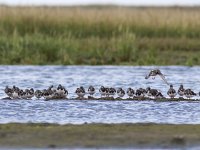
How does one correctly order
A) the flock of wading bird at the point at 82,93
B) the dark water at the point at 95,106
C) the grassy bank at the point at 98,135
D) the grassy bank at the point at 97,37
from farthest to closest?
the grassy bank at the point at 97,37 < the flock of wading bird at the point at 82,93 < the dark water at the point at 95,106 < the grassy bank at the point at 98,135

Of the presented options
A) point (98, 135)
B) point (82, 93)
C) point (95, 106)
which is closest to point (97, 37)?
point (82, 93)

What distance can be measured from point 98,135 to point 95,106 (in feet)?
12.3

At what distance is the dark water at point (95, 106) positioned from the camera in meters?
14.5

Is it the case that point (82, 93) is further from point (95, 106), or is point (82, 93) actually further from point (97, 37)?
point (97, 37)

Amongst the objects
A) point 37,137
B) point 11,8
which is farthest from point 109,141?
point 11,8

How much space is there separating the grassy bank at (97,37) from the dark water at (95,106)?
11.0 feet

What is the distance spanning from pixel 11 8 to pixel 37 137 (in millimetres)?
18681

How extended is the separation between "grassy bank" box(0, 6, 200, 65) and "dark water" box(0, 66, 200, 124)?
3.36 m

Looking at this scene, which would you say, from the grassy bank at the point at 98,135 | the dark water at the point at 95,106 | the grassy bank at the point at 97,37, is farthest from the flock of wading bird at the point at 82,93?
the grassy bank at the point at 97,37

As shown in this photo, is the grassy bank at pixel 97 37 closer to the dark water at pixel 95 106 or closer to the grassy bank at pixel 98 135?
the dark water at pixel 95 106

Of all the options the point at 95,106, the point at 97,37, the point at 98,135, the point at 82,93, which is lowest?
the point at 98,135

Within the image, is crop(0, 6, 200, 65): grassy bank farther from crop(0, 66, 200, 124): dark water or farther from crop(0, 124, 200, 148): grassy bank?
crop(0, 124, 200, 148): grassy bank

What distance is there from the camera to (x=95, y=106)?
1609 cm

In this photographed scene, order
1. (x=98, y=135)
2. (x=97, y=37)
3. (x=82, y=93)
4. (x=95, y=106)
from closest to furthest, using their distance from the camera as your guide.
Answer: (x=98, y=135) → (x=95, y=106) → (x=82, y=93) → (x=97, y=37)
